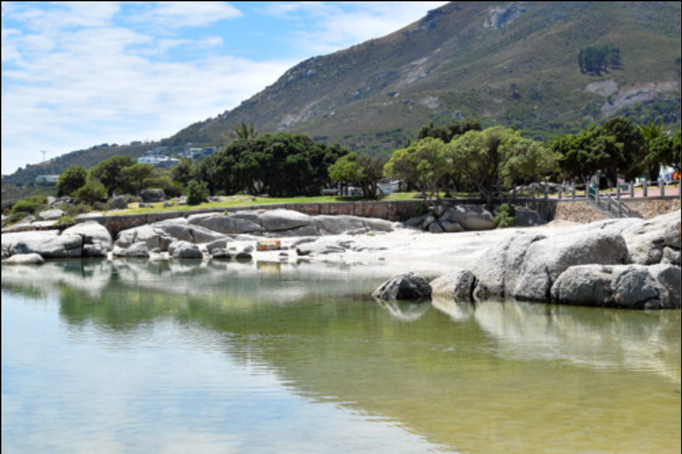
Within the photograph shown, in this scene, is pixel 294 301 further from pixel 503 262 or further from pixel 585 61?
pixel 585 61

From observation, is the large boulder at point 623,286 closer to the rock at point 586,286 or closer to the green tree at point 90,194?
the rock at point 586,286

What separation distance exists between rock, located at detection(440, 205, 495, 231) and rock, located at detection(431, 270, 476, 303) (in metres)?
27.7

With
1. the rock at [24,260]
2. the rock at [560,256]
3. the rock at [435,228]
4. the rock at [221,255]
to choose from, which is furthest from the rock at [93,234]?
the rock at [560,256]

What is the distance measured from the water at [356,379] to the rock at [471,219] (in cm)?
2854

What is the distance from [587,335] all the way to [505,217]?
34008mm

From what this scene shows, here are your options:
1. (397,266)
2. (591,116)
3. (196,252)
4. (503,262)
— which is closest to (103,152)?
(591,116)

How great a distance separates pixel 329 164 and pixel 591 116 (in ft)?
338

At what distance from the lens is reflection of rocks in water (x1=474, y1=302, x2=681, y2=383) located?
13836 millimetres

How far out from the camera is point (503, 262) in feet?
74.6

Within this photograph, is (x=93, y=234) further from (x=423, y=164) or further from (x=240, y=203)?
(x=423, y=164)

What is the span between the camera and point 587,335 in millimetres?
16422

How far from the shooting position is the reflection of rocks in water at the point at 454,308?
19.5 meters

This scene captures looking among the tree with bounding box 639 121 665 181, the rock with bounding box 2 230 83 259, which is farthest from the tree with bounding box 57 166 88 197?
the tree with bounding box 639 121 665 181

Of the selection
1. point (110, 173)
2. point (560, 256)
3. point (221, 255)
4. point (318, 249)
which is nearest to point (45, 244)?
point (221, 255)
